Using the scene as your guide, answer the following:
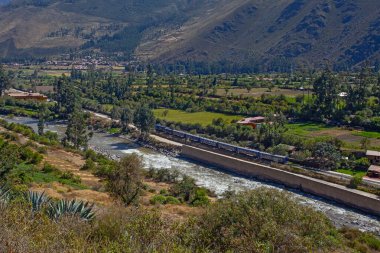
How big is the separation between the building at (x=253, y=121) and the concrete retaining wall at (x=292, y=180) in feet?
42.5

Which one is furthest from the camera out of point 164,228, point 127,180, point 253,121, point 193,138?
point 253,121

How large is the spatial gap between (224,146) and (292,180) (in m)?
16.2

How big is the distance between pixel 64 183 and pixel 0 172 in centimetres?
828

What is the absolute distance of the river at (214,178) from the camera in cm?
4072

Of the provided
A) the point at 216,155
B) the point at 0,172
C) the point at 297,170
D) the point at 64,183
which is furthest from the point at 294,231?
the point at 216,155

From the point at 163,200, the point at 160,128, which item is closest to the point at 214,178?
the point at 163,200

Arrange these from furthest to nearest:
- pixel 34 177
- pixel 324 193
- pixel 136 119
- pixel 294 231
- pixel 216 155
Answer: pixel 136 119
pixel 216 155
pixel 324 193
pixel 34 177
pixel 294 231

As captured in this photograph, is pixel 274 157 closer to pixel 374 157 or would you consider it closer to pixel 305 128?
pixel 374 157

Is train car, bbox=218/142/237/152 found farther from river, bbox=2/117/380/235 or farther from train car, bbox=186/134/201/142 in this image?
river, bbox=2/117/380/235

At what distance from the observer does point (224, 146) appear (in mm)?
65188

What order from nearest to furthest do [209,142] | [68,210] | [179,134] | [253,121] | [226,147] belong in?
1. [68,210]
2. [226,147]
3. [209,142]
4. [179,134]
5. [253,121]

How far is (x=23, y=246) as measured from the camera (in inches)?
484

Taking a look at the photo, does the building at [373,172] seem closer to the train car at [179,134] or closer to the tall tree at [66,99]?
the train car at [179,134]

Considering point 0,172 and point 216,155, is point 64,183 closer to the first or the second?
point 0,172
